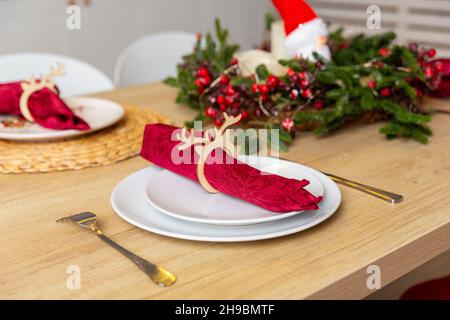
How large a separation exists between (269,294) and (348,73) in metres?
0.66

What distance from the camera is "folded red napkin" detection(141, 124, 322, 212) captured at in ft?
2.59

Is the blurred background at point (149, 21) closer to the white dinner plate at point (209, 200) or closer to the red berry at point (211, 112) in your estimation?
the red berry at point (211, 112)

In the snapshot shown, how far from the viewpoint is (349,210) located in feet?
2.86

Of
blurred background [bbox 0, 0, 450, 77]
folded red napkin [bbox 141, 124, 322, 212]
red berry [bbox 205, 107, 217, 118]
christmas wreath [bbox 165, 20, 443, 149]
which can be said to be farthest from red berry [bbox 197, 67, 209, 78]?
blurred background [bbox 0, 0, 450, 77]

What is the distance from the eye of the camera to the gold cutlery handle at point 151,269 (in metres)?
0.69

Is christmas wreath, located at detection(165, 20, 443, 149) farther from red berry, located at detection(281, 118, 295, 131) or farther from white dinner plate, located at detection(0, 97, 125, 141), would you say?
white dinner plate, located at detection(0, 97, 125, 141)

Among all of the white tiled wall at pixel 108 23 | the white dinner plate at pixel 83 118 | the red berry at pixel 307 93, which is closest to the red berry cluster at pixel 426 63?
the red berry at pixel 307 93

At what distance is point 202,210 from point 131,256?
13cm

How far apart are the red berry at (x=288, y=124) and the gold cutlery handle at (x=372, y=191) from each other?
0.19m

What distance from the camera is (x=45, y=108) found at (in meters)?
1.21

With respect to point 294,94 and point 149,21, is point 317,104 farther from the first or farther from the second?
point 149,21

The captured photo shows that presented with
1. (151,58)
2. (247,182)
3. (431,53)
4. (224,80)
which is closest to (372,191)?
(247,182)
